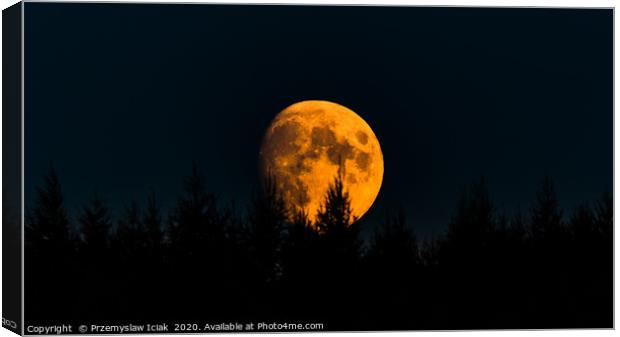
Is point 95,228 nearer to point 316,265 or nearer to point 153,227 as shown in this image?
point 153,227

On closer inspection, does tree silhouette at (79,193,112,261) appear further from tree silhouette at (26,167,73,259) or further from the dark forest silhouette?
tree silhouette at (26,167,73,259)

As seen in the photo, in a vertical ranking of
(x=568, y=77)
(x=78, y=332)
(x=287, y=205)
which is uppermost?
(x=568, y=77)

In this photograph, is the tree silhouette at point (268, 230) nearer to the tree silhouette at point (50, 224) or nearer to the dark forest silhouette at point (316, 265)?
the dark forest silhouette at point (316, 265)

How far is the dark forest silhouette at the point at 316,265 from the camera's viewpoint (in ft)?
90.2

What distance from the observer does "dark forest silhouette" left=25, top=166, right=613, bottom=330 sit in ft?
90.2

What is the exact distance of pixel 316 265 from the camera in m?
28.7

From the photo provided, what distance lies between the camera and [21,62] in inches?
1058

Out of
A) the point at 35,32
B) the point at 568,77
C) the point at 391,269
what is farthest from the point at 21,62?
the point at 568,77

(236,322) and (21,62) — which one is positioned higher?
(21,62)

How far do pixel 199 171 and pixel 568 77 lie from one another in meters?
6.27

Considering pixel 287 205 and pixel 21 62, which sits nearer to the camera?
pixel 21 62

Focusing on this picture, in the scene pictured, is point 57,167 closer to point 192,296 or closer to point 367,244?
point 192,296

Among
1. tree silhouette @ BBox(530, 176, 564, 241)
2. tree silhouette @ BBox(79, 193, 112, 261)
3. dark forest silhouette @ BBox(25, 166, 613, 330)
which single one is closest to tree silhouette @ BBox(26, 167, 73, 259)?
dark forest silhouette @ BBox(25, 166, 613, 330)

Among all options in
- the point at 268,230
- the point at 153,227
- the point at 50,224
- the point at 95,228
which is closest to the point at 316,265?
the point at 268,230
